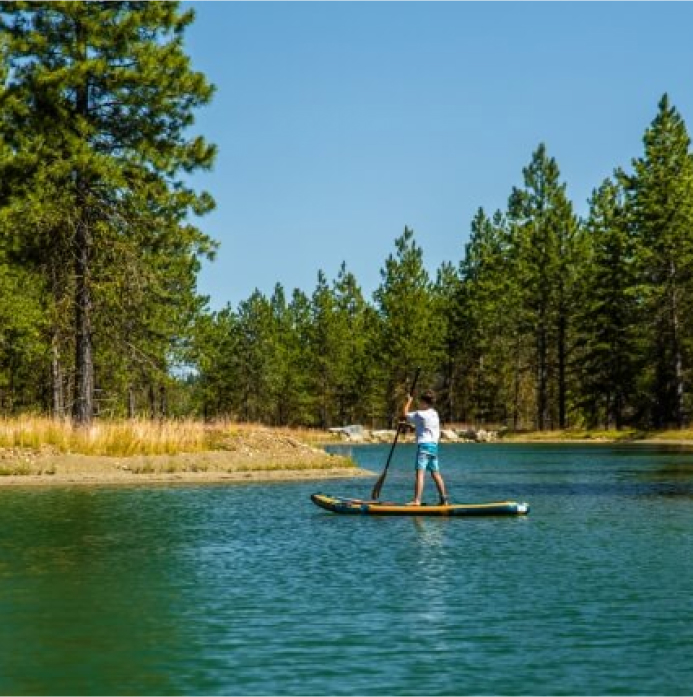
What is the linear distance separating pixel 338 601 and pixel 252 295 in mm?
94316

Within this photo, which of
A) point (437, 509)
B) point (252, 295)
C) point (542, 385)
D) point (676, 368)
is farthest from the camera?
point (252, 295)

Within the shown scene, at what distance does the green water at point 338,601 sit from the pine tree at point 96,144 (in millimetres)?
15477

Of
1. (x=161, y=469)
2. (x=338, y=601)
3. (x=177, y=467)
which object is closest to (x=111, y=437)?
(x=161, y=469)

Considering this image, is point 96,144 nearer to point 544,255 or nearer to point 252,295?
point 544,255

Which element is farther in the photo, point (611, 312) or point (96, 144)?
point (611, 312)

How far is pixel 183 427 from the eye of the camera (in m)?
37.2

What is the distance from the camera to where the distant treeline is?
39.2 metres

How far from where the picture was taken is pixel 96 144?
132 feet

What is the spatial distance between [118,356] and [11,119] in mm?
34018

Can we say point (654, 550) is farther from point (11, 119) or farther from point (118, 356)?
point (118, 356)

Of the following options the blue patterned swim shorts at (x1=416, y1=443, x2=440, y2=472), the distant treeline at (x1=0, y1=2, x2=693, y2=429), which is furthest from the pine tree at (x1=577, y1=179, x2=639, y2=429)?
the blue patterned swim shorts at (x1=416, y1=443, x2=440, y2=472)

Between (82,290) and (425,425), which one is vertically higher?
(82,290)

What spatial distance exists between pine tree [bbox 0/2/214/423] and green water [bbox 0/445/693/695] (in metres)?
15.5

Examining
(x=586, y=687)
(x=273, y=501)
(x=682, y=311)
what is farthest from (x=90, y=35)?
(x=682, y=311)
